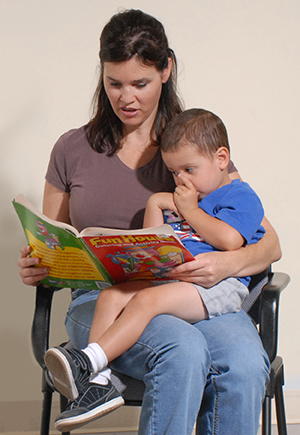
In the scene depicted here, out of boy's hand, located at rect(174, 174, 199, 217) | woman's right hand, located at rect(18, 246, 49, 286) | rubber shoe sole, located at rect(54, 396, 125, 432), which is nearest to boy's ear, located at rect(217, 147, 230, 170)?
boy's hand, located at rect(174, 174, 199, 217)

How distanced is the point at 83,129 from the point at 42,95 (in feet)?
1.65

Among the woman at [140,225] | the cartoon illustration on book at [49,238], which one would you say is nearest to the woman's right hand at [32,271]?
the woman at [140,225]

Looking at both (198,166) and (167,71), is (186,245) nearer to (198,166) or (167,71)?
(198,166)

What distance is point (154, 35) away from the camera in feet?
4.56

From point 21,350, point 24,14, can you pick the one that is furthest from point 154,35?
point 21,350

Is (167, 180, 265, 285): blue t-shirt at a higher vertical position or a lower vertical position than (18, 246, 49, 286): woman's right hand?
higher

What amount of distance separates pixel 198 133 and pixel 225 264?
35 centimetres

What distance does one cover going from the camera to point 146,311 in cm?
112

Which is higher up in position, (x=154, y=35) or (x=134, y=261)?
(x=154, y=35)

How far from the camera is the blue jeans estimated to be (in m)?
1.03

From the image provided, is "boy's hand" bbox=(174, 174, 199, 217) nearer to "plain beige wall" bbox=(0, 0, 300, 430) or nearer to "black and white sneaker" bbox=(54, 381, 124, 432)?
"black and white sneaker" bbox=(54, 381, 124, 432)

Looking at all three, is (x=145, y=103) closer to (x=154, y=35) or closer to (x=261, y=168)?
(x=154, y=35)

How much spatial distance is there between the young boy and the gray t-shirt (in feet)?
0.42

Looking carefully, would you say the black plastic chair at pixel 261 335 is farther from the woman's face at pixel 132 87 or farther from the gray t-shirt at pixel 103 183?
the woman's face at pixel 132 87
